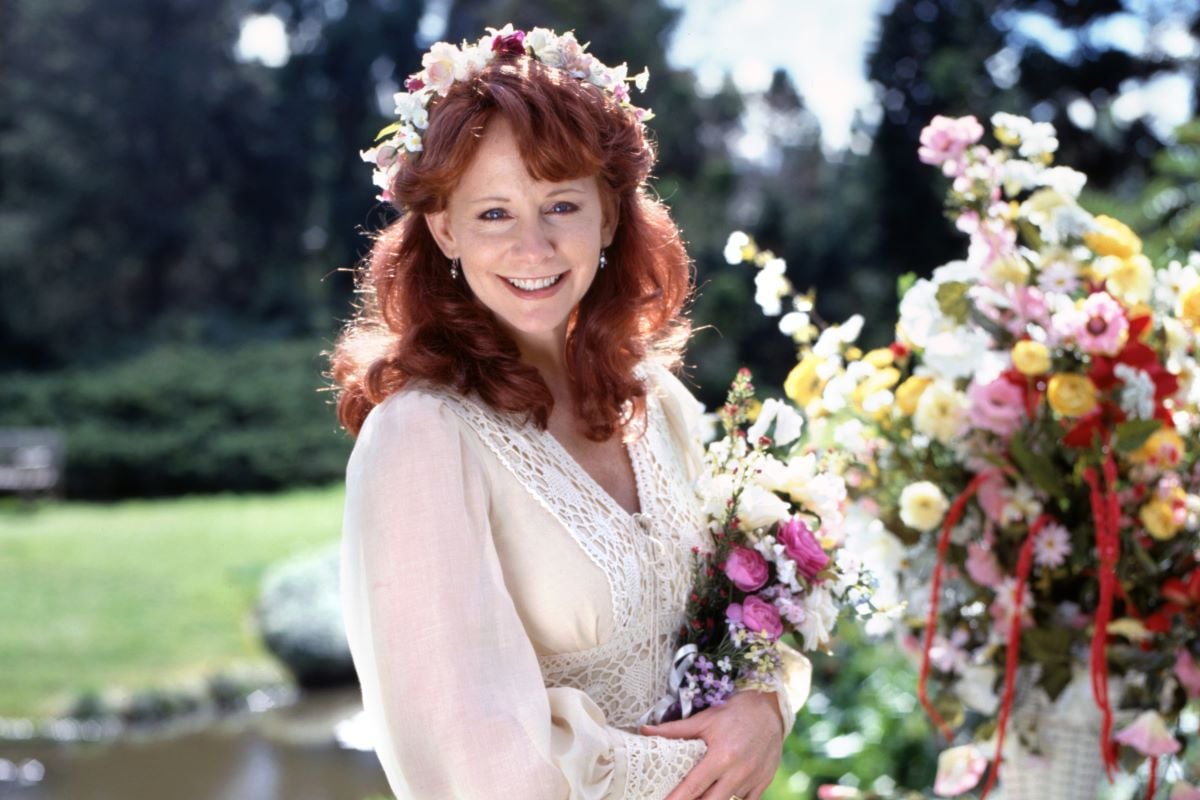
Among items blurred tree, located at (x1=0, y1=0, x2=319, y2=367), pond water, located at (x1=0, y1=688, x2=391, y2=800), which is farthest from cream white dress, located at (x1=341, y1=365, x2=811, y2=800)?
blurred tree, located at (x1=0, y1=0, x2=319, y2=367)

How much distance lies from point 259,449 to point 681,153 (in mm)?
6639

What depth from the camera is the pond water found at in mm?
5887

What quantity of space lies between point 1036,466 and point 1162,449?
121 mm

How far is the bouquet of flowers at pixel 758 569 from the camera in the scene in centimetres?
189

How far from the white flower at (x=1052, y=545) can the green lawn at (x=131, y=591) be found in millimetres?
6766

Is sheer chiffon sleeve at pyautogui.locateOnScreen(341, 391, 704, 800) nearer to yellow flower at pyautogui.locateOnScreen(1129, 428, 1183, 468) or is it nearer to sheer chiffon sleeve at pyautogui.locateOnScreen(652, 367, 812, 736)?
sheer chiffon sleeve at pyautogui.locateOnScreen(652, 367, 812, 736)

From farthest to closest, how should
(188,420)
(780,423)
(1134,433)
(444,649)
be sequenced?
(188,420) → (780,423) → (444,649) → (1134,433)

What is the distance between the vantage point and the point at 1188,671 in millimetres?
1315

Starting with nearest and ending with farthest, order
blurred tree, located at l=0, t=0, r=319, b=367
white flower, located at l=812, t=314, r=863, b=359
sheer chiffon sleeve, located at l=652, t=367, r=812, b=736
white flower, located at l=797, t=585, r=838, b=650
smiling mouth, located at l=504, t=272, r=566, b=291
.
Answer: white flower, located at l=812, t=314, r=863, b=359
smiling mouth, located at l=504, t=272, r=566, b=291
white flower, located at l=797, t=585, r=838, b=650
sheer chiffon sleeve, located at l=652, t=367, r=812, b=736
blurred tree, located at l=0, t=0, r=319, b=367

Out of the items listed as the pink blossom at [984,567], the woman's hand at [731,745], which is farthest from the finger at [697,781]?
the pink blossom at [984,567]

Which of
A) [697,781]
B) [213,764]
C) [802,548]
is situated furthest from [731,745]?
[213,764]

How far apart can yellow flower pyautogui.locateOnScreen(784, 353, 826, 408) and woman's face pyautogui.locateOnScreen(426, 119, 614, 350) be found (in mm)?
357

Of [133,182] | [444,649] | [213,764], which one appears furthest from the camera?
[133,182]

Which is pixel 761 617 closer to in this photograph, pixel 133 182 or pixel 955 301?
pixel 955 301
